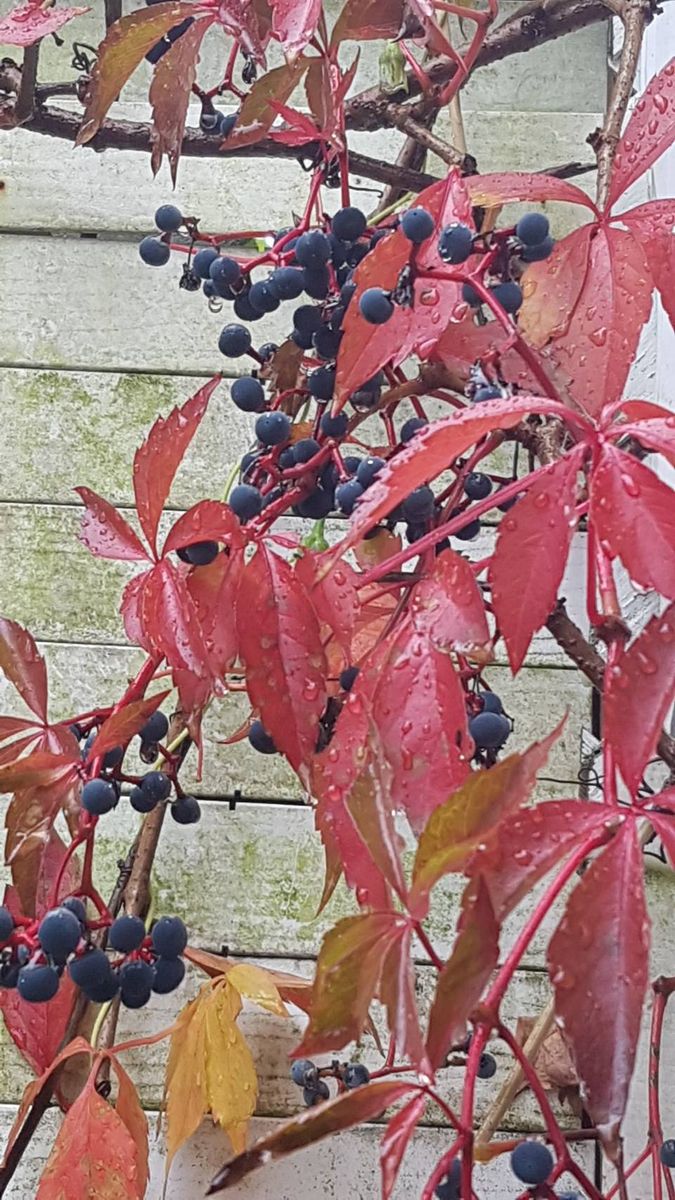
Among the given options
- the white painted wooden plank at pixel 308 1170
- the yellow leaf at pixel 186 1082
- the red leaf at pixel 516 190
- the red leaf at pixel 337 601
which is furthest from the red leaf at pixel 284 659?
the white painted wooden plank at pixel 308 1170

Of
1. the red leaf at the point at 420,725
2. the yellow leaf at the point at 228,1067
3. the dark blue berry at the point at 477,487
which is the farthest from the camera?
the yellow leaf at the point at 228,1067

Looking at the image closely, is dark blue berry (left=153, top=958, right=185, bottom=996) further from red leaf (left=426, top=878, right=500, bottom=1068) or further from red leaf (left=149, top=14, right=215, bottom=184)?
red leaf (left=149, top=14, right=215, bottom=184)

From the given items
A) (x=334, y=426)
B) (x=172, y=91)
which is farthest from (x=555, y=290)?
(x=172, y=91)

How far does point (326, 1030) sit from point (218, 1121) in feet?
1.41

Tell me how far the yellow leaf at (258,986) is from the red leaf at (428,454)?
426 mm

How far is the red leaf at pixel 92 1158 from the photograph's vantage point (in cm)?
61

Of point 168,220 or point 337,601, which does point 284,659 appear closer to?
point 337,601

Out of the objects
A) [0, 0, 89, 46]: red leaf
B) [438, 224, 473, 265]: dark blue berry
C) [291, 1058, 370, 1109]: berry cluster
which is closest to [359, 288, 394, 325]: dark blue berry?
[438, 224, 473, 265]: dark blue berry

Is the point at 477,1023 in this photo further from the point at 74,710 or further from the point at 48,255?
the point at 48,255

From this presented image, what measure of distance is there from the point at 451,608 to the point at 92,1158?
410mm

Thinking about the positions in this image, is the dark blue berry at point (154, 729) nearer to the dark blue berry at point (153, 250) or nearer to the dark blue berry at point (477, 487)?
the dark blue berry at point (477, 487)

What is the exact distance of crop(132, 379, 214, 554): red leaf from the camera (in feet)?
1.80

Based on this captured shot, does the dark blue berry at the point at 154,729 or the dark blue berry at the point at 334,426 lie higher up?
the dark blue berry at the point at 334,426

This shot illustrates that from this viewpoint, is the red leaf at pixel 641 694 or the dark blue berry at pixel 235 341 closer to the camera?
the red leaf at pixel 641 694
